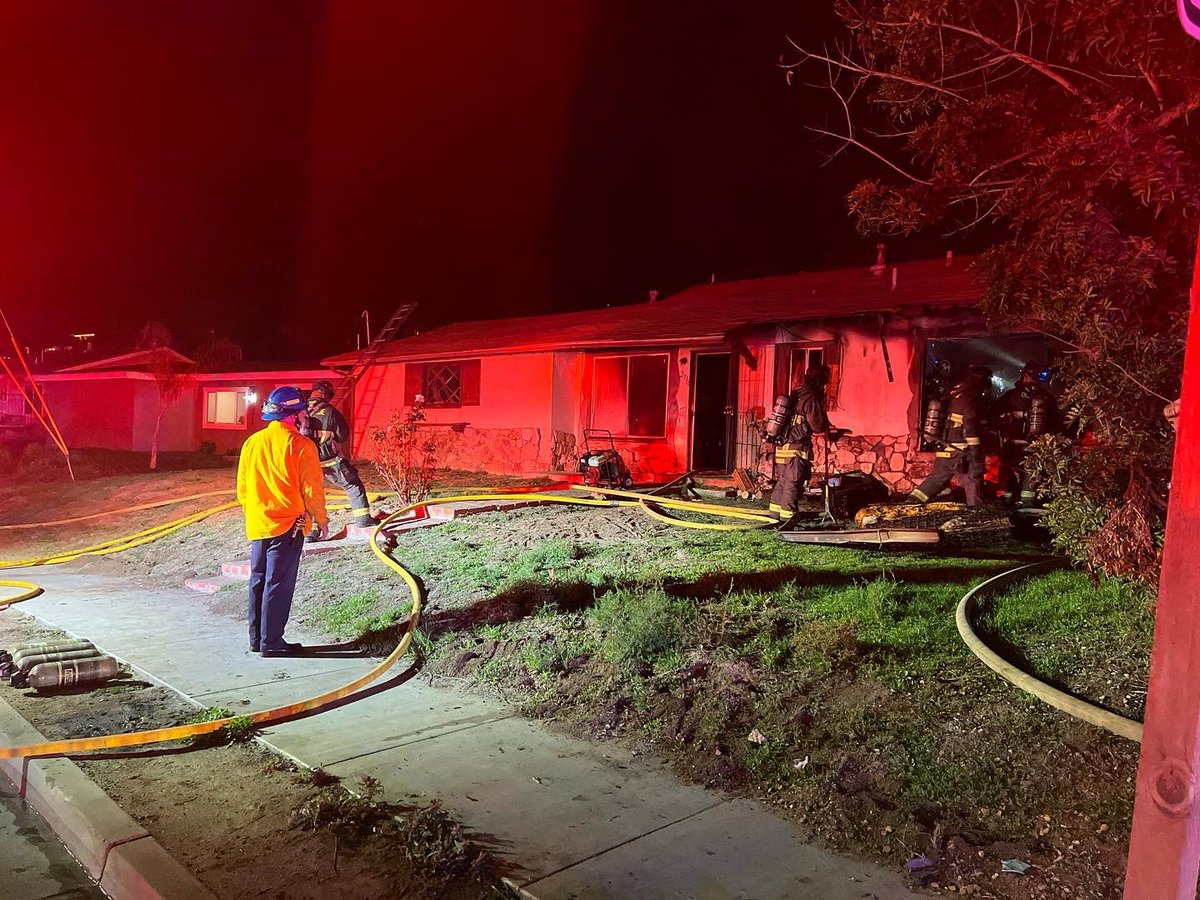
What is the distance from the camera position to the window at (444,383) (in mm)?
18859

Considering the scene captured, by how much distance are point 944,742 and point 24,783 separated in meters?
4.52

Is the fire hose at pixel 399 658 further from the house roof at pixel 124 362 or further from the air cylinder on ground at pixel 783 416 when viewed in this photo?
the house roof at pixel 124 362

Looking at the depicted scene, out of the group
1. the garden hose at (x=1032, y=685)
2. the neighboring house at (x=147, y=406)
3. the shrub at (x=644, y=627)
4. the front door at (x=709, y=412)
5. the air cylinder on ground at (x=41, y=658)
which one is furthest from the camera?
the neighboring house at (x=147, y=406)

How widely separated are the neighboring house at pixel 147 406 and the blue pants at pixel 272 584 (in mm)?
19839

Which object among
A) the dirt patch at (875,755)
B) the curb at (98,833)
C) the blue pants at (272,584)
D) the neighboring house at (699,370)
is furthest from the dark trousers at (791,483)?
the curb at (98,833)

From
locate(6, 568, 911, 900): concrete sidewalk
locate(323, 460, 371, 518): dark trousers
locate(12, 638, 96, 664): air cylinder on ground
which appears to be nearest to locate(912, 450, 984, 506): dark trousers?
→ locate(323, 460, 371, 518): dark trousers

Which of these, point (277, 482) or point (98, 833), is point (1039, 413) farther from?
point (98, 833)

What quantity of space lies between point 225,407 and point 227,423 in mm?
589

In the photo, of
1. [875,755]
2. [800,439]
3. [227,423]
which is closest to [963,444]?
[800,439]

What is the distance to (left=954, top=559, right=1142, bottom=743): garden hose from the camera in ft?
12.4

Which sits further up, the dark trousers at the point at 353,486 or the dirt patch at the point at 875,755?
the dark trousers at the point at 353,486

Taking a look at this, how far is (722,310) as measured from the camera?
15.9m

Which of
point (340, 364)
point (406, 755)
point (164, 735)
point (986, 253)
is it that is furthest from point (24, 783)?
point (340, 364)

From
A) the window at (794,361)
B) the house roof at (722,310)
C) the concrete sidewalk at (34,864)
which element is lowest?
the concrete sidewalk at (34,864)
